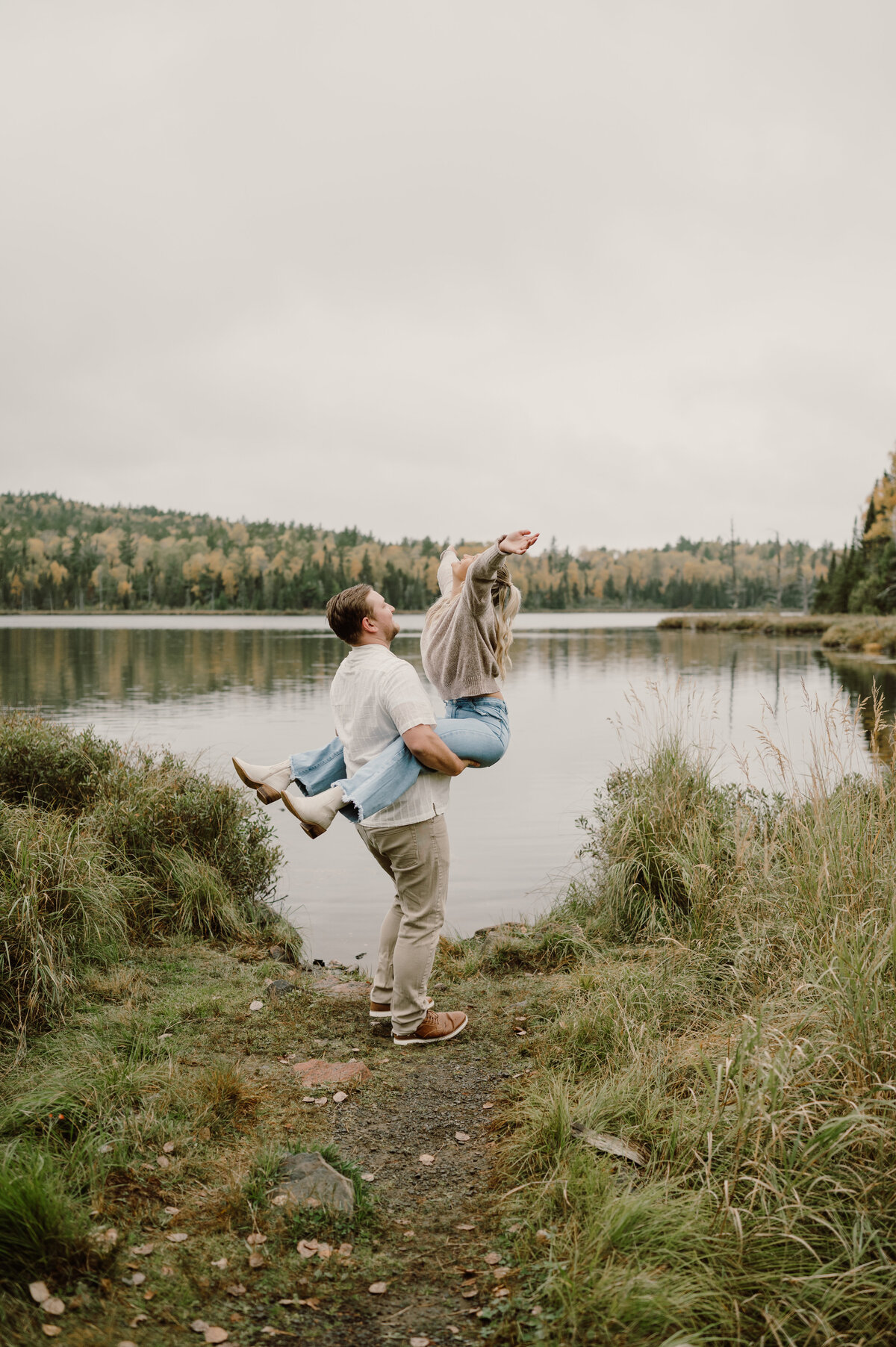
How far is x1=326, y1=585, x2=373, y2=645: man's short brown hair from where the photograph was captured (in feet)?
14.0

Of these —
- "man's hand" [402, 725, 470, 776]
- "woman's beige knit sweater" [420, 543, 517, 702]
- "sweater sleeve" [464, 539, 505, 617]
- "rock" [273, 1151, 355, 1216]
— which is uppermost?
"sweater sleeve" [464, 539, 505, 617]

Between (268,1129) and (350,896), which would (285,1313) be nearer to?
(268,1129)

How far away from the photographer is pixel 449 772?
4.16 metres

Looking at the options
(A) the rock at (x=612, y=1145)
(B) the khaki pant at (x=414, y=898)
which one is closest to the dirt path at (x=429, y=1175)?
(B) the khaki pant at (x=414, y=898)

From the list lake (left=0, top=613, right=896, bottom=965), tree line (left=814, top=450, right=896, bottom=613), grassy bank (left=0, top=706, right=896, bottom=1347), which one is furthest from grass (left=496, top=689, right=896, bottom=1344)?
tree line (left=814, top=450, right=896, bottom=613)

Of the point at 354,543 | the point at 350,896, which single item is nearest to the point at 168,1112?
the point at 350,896

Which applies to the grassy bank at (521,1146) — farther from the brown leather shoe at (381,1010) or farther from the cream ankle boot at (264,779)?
the cream ankle boot at (264,779)

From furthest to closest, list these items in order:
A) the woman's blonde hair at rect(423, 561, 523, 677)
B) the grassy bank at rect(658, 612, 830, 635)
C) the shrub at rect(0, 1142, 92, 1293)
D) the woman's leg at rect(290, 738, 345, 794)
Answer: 1. the grassy bank at rect(658, 612, 830, 635)
2. the woman's leg at rect(290, 738, 345, 794)
3. the woman's blonde hair at rect(423, 561, 523, 677)
4. the shrub at rect(0, 1142, 92, 1293)

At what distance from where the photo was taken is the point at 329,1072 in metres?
4.37

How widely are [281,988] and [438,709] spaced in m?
20.1

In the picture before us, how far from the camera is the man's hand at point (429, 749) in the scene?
13.4 feet

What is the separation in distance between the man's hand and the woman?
98 millimetres

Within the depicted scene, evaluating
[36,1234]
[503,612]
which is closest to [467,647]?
[503,612]

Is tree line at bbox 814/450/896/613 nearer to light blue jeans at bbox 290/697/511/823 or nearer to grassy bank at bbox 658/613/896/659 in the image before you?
grassy bank at bbox 658/613/896/659
